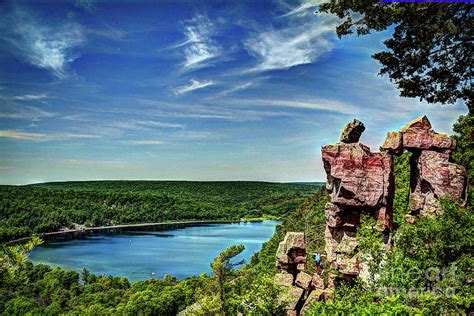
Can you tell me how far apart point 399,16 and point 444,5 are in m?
1.31

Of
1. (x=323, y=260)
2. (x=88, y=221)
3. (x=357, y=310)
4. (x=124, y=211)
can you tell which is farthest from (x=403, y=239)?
(x=124, y=211)

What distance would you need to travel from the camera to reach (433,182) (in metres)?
13.5

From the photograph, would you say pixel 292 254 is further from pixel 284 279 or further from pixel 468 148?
pixel 468 148

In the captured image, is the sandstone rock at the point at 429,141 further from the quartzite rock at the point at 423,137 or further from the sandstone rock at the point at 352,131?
the sandstone rock at the point at 352,131

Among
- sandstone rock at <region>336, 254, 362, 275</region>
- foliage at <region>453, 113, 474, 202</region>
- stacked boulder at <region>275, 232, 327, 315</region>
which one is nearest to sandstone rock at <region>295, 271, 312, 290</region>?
stacked boulder at <region>275, 232, 327, 315</region>

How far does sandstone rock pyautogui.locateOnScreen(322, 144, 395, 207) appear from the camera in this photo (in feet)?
46.2

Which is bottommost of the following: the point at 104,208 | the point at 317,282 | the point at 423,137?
the point at 104,208

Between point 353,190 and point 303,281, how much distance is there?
4.13 metres

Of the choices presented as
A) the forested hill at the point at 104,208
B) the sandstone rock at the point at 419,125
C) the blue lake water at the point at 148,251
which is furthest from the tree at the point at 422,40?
the forested hill at the point at 104,208

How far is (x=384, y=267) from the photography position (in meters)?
10.3

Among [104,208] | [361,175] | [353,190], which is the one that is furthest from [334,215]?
[104,208]

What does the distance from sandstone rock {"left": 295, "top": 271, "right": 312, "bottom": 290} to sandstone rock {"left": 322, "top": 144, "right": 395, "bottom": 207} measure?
131 inches

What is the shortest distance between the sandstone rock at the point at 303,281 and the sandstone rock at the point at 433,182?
4794mm

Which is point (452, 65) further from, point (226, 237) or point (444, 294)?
point (226, 237)
